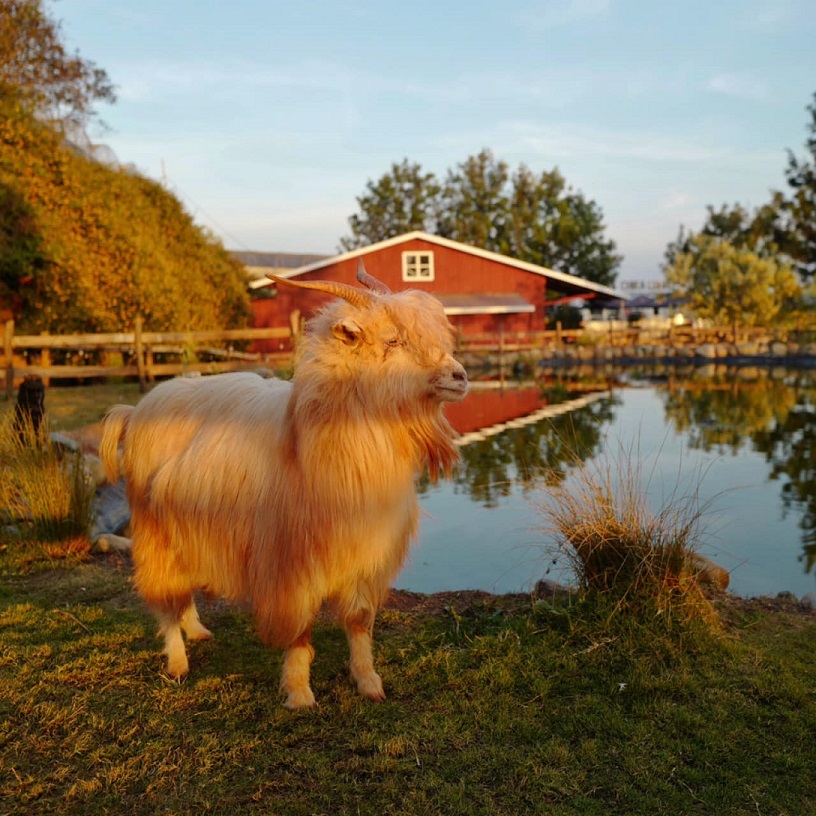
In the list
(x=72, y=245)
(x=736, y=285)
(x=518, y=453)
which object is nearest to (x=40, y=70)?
(x=72, y=245)

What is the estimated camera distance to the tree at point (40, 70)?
19.2 metres

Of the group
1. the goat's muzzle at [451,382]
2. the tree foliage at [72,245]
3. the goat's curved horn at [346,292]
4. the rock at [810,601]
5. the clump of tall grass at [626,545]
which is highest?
the tree foliage at [72,245]

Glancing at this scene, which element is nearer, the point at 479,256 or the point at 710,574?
the point at 710,574

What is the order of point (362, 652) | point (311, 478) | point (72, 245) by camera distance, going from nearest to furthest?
1. point (311, 478)
2. point (362, 652)
3. point (72, 245)

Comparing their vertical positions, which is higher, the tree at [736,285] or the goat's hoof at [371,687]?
the tree at [736,285]

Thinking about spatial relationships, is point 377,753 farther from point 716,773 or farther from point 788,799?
point 788,799

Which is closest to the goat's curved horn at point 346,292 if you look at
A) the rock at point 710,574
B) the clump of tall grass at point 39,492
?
the rock at point 710,574

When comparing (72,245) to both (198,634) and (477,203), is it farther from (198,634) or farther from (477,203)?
(477,203)

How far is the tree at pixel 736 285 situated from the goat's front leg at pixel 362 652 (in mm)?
37584

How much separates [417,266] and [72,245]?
19394 mm

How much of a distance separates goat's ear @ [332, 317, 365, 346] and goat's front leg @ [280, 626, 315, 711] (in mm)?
1451

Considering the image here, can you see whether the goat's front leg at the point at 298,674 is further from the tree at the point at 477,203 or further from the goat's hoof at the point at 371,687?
the tree at the point at 477,203

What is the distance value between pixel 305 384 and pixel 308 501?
55 cm

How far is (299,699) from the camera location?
3635 millimetres
